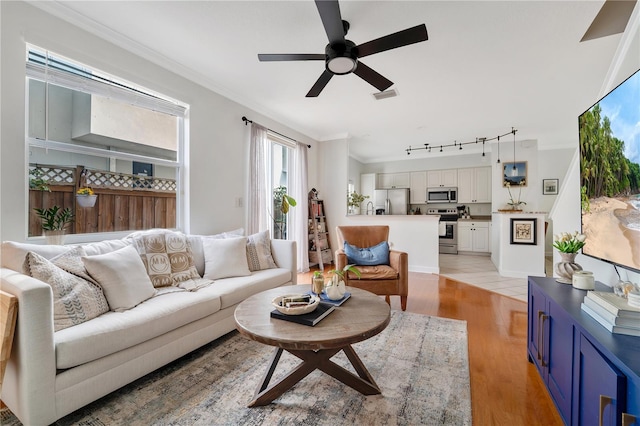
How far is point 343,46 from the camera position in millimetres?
1994

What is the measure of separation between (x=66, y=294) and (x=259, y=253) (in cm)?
163

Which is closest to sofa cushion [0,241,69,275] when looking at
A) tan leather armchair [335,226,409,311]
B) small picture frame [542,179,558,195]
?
tan leather armchair [335,226,409,311]

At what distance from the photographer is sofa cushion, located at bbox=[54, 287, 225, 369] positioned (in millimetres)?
1385

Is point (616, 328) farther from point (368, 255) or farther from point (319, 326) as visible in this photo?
point (368, 255)

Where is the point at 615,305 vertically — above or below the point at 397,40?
below

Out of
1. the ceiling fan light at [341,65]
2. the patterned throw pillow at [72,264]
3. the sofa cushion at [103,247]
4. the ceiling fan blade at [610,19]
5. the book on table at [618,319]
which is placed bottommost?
the book on table at [618,319]

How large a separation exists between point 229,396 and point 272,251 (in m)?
1.72

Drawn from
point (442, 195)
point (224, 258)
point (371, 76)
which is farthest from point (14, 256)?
point (442, 195)

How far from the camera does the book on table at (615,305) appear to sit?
3.66ft

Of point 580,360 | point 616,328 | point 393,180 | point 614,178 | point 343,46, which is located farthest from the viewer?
point 393,180

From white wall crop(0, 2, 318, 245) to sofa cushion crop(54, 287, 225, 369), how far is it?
1044 mm

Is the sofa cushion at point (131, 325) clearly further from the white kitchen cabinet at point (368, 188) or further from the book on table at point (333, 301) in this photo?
the white kitchen cabinet at point (368, 188)

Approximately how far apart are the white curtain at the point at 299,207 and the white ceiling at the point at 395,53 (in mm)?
777

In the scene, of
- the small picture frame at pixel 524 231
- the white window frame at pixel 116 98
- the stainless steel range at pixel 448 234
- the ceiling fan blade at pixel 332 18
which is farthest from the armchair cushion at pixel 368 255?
the stainless steel range at pixel 448 234
